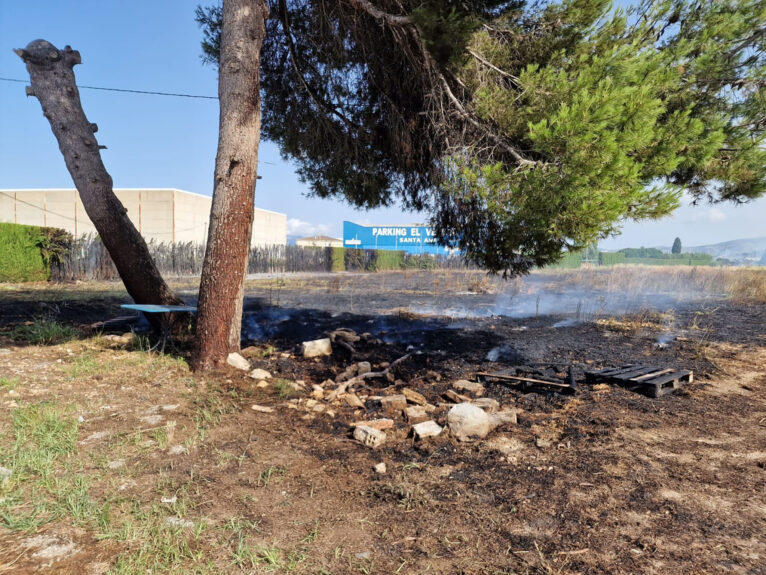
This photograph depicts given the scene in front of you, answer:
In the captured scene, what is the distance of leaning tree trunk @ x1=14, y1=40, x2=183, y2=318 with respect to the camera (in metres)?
6.01

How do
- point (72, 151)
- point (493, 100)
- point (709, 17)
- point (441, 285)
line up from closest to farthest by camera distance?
1. point (493, 100)
2. point (709, 17)
3. point (72, 151)
4. point (441, 285)

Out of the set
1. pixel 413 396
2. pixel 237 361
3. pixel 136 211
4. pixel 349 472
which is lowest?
pixel 349 472

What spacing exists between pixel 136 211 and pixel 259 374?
28.7 m

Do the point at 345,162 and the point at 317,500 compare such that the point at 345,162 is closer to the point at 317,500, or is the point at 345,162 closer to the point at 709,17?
the point at 709,17

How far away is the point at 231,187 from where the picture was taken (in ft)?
16.7

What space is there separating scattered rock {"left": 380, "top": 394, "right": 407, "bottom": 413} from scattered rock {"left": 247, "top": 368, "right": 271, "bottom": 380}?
1.49 m

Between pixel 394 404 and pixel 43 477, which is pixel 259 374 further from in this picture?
pixel 43 477

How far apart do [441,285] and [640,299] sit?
6775mm

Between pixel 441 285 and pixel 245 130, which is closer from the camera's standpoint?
pixel 245 130

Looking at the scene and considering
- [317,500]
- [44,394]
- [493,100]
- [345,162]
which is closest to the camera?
[317,500]

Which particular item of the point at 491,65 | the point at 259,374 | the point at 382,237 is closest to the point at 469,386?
the point at 259,374

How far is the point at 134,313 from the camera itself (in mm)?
8094

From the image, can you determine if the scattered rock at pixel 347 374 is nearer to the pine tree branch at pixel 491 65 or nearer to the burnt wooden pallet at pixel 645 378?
the burnt wooden pallet at pixel 645 378

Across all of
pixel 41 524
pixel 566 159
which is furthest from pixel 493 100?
pixel 41 524
